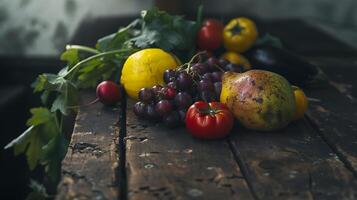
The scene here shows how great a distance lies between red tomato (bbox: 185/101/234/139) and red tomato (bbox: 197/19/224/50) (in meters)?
0.63

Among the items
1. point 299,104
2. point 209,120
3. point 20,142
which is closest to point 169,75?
point 209,120

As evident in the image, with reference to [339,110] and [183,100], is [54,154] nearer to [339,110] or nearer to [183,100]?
[183,100]

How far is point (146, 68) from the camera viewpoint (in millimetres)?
1939

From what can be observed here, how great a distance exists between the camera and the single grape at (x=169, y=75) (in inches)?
73.0

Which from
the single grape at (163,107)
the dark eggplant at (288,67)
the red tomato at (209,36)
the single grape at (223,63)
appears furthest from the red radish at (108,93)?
the dark eggplant at (288,67)

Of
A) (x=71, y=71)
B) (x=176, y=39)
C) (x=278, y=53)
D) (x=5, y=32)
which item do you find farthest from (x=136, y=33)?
(x=5, y=32)

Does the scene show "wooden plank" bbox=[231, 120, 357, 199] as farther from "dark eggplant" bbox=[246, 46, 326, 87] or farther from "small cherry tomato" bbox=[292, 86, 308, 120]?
"dark eggplant" bbox=[246, 46, 326, 87]

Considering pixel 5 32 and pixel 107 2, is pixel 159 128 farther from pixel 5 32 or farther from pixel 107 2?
pixel 5 32

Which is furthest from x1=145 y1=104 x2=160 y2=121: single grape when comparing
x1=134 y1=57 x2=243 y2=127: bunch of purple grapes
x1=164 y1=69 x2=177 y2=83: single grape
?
x1=164 y1=69 x2=177 y2=83: single grape

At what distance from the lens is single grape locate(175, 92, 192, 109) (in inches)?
69.7

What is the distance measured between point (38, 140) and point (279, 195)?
0.91 metres

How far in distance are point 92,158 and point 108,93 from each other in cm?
47

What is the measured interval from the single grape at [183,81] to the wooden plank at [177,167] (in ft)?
0.42

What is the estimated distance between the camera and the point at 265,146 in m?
1.62
